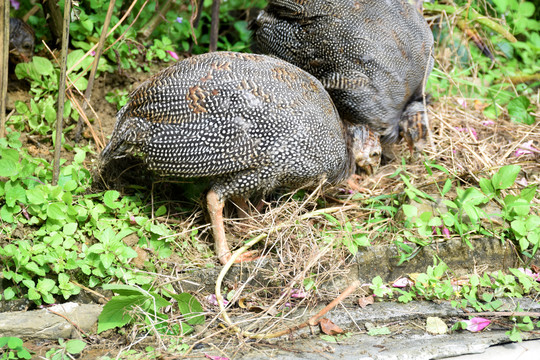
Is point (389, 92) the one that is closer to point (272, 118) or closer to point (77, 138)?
point (272, 118)

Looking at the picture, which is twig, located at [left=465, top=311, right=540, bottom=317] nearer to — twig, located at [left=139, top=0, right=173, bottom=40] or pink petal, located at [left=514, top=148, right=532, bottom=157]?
pink petal, located at [left=514, top=148, right=532, bottom=157]

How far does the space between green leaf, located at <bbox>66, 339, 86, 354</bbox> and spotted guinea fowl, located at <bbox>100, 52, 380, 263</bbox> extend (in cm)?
78

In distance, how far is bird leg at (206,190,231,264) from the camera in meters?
2.76

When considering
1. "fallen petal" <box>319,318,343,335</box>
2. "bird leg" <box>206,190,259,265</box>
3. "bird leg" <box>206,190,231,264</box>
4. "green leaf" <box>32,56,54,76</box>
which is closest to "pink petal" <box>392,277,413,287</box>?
"fallen petal" <box>319,318,343,335</box>

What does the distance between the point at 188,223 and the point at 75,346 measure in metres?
0.94

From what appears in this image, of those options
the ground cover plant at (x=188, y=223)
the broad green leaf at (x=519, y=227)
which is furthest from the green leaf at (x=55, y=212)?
the broad green leaf at (x=519, y=227)

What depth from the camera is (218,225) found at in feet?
9.24

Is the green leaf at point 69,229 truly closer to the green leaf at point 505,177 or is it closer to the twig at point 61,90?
the twig at point 61,90

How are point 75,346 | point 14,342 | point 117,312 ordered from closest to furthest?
point 14,342 < point 75,346 < point 117,312

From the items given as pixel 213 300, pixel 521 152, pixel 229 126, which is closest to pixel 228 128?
pixel 229 126

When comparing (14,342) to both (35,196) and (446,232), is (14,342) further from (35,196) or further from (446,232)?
(446,232)

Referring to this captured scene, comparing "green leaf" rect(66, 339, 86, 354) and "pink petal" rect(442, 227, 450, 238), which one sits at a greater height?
"pink petal" rect(442, 227, 450, 238)

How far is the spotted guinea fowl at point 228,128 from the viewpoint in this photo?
2.57m

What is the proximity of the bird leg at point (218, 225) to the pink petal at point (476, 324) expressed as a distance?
3.77 feet
